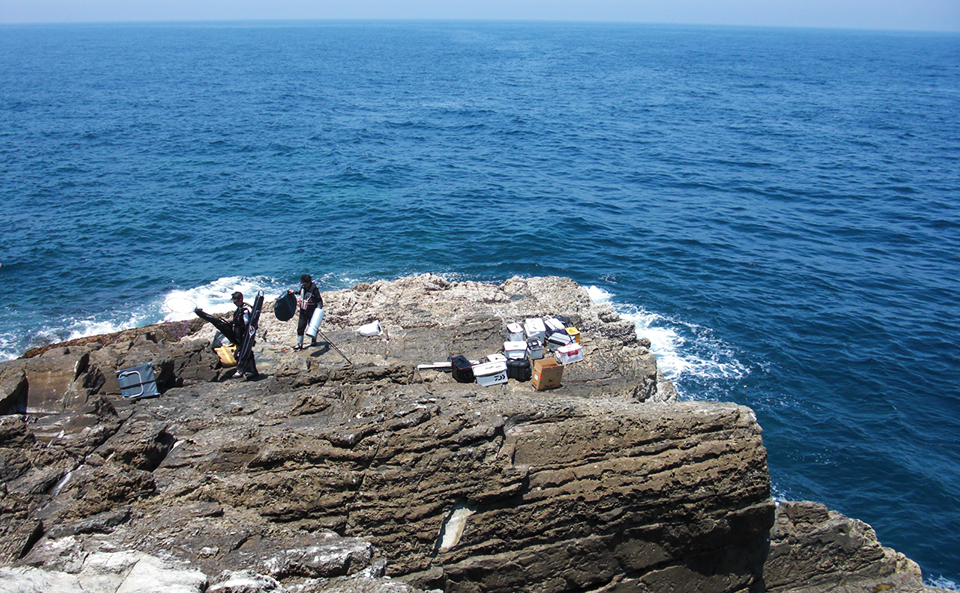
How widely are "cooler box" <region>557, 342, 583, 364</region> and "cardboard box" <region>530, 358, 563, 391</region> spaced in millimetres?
1339

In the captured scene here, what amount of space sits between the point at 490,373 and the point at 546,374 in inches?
57.7

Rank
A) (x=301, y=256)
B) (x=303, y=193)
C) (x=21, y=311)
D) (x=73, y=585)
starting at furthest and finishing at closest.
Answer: (x=303, y=193)
(x=301, y=256)
(x=21, y=311)
(x=73, y=585)

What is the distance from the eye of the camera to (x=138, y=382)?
43.9ft

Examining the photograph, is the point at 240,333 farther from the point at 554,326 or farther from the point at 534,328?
the point at 554,326

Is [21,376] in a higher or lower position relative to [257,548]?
higher

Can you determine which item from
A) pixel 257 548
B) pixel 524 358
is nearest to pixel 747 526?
pixel 524 358

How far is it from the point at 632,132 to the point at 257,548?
66.8 metres

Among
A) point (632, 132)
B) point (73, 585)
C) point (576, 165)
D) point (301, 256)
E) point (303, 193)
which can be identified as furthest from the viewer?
point (632, 132)

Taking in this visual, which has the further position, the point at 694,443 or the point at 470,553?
the point at 694,443

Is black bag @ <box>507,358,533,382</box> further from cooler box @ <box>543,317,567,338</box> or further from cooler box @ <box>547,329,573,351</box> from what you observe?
cooler box @ <box>543,317,567,338</box>

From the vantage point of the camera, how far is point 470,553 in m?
9.81

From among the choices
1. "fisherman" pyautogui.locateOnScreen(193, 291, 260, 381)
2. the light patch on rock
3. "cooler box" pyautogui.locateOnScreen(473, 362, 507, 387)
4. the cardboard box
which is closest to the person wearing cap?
"fisherman" pyautogui.locateOnScreen(193, 291, 260, 381)

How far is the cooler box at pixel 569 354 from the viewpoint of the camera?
1678cm

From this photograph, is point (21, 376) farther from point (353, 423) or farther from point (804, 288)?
point (804, 288)
